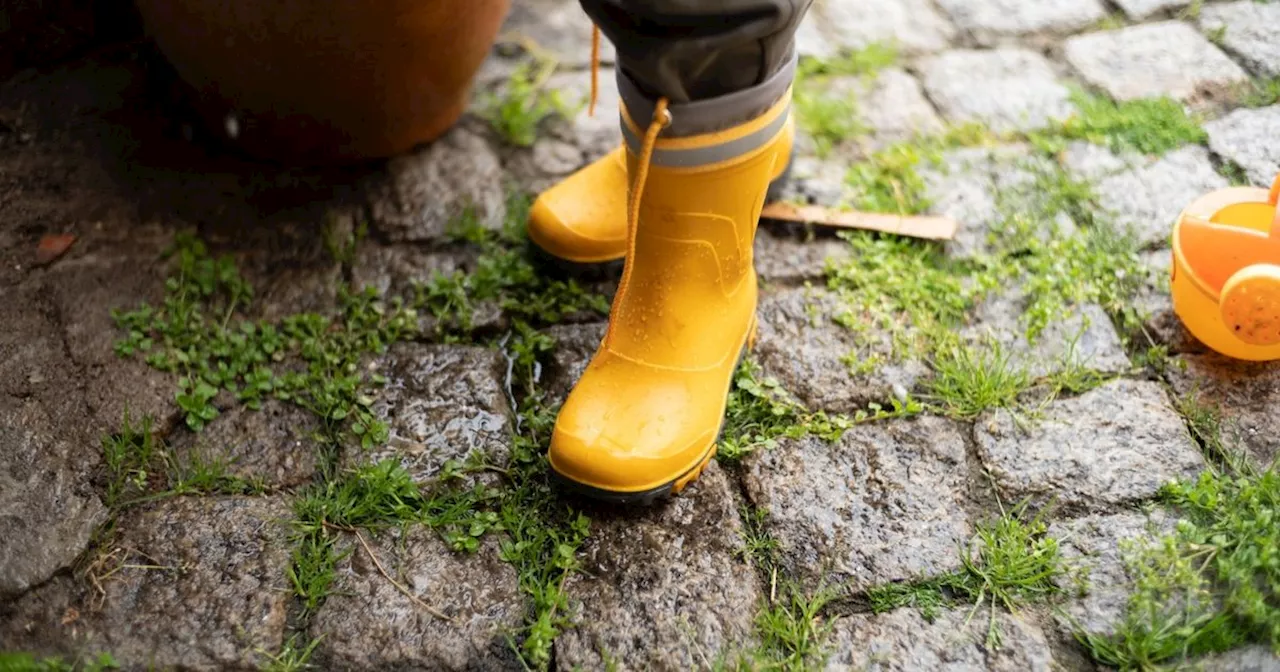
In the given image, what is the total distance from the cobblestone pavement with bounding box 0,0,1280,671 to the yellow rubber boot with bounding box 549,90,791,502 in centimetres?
9

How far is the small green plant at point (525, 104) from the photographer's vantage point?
1.89 meters

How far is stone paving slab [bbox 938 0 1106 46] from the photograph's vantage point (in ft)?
6.91

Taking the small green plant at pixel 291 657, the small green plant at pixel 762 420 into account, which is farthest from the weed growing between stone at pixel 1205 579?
the small green plant at pixel 291 657

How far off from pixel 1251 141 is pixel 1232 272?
53cm

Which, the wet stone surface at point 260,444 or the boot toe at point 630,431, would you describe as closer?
the boot toe at point 630,431

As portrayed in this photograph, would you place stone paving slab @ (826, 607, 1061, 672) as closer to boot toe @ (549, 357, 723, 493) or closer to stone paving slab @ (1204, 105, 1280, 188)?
boot toe @ (549, 357, 723, 493)

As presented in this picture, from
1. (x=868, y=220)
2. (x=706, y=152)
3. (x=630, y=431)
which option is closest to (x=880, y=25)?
(x=868, y=220)

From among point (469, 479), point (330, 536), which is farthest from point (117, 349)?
point (469, 479)

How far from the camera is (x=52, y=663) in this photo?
1.12m

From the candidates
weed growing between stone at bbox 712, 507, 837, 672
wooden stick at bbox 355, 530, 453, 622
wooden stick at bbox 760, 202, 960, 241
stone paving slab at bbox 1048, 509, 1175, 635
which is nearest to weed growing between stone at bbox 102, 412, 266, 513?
wooden stick at bbox 355, 530, 453, 622

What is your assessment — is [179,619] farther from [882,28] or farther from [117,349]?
[882,28]

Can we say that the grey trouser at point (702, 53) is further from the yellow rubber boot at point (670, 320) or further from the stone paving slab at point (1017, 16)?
the stone paving slab at point (1017, 16)

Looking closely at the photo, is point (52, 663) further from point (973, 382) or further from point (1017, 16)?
point (1017, 16)

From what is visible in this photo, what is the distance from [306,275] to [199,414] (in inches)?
12.2
